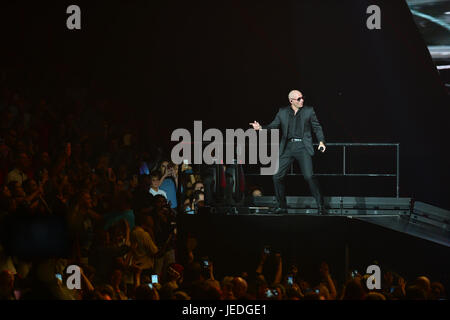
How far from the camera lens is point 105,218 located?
6.91 metres

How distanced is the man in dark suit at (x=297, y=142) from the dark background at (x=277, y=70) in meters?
3.07

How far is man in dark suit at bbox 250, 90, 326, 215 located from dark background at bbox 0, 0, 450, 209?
3.07 m

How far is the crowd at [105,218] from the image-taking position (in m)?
5.41

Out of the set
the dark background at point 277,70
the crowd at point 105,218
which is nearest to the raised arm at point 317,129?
the crowd at point 105,218

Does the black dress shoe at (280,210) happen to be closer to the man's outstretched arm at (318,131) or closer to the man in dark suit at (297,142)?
the man in dark suit at (297,142)

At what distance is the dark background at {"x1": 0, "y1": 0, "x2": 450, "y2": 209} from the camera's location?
10867 mm

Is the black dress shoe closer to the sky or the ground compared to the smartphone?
closer to the sky

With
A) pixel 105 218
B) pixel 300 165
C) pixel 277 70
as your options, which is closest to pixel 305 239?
pixel 300 165

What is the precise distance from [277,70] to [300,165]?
4176mm

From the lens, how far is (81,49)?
10.6 m

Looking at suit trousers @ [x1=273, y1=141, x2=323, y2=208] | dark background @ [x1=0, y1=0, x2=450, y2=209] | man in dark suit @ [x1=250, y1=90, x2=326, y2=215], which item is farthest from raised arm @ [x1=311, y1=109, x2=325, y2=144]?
dark background @ [x1=0, y1=0, x2=450, y2=209]

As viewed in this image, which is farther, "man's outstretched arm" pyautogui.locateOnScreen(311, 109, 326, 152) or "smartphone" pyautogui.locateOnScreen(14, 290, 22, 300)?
"man's outstretched arm" pyautogui.locateOnScreen(311, 109, 326, 152)

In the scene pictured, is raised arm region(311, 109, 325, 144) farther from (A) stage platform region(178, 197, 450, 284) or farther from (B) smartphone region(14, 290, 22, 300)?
(B) smartphone region(14, 290, 22, 300)

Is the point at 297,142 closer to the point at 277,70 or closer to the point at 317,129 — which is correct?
the point at 317,129
